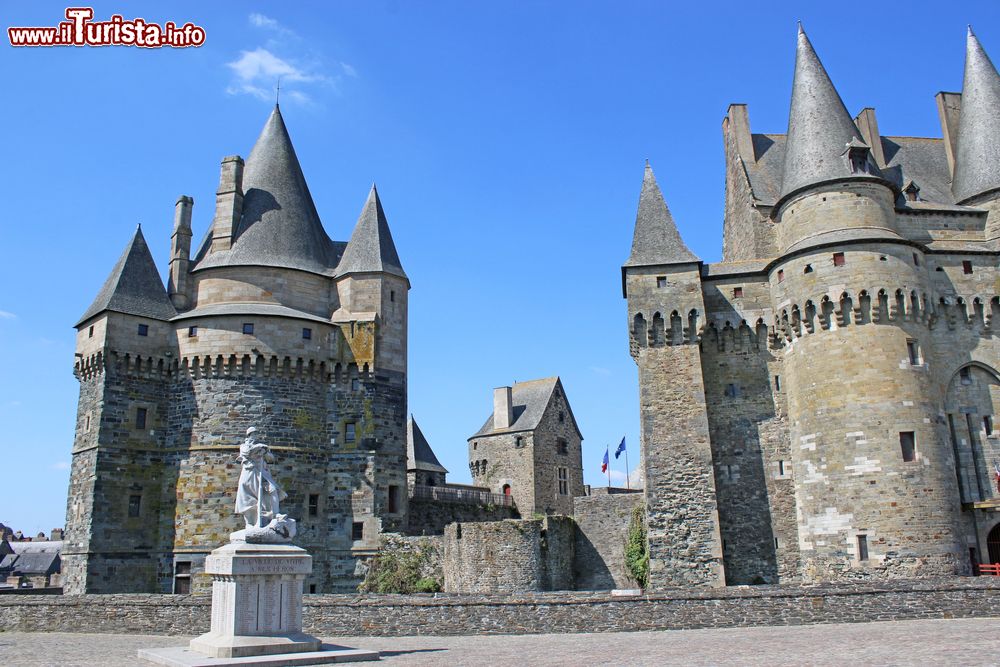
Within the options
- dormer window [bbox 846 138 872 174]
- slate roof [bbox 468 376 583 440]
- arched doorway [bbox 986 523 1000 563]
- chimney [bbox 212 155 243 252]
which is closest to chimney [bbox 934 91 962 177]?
dormer window [bbox 846 138 872 174]

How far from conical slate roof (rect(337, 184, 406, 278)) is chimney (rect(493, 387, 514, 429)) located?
1509cm

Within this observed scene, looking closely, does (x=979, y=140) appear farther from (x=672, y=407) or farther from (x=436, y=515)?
(x=436, y=515)

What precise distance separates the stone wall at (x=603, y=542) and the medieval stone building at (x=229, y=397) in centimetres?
741

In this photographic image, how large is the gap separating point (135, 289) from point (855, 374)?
85.7 feet

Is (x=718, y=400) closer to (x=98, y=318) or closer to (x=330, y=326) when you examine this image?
(x=330, y=326)

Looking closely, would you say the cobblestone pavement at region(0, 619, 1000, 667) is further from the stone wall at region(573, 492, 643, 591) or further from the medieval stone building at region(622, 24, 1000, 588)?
the stone wall at region(573, 492, 643, 591)

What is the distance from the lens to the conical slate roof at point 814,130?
27344 mm

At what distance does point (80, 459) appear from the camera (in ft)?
98.2

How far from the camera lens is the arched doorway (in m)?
24.3

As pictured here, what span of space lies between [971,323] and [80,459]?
31.8m

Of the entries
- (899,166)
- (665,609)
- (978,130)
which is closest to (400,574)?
(665,609)

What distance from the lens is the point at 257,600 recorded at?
13.0m

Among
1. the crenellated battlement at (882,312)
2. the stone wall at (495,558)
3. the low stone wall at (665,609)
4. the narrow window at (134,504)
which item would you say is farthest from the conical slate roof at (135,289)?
the crenellated battlement at (882,312)

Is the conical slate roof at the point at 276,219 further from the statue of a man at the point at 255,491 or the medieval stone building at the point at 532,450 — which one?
the statue of a man at the point at 255,491
